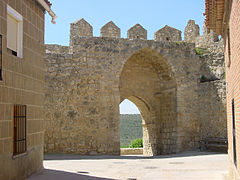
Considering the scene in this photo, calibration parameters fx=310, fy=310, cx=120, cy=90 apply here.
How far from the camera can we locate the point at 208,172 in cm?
833

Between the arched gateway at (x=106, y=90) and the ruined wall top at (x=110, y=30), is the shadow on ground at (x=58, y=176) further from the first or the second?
the ruined wall top at (x=110, y=30)

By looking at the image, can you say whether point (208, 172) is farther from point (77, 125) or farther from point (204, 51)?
point (204, 51)

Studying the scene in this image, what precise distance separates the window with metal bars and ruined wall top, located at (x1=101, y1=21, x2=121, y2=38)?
8.00 metres

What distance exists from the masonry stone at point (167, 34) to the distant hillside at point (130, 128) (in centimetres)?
2315

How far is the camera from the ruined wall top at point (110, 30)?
14484mm

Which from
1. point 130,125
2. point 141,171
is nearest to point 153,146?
point 141,171

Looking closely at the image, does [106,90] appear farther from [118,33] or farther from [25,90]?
[25,90]

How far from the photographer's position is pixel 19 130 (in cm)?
705

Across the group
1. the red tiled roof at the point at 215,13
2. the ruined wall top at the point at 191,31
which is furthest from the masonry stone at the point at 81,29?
the red tiled roof at the point at 215,13

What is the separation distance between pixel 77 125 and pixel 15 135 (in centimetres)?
622

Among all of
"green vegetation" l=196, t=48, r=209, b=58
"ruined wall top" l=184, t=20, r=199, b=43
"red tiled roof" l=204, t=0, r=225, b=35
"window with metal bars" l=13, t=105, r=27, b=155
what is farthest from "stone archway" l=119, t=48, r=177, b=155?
"window with metal bars" l=13, t=105, r=27, b=155

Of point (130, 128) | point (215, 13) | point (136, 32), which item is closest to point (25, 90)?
point (215, 13)

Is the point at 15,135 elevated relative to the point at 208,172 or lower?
elevated

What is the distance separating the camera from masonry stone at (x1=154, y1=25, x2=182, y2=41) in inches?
599
